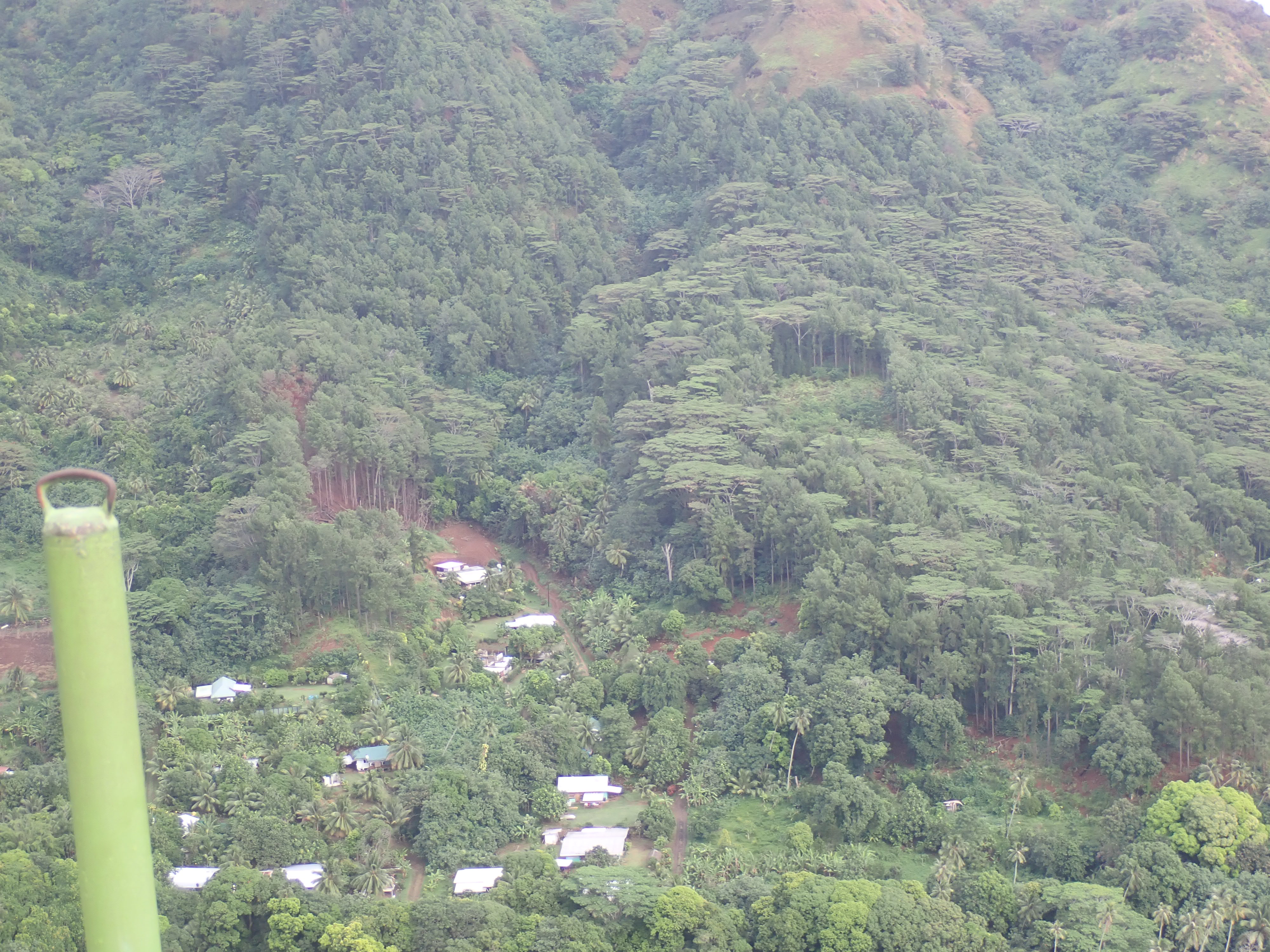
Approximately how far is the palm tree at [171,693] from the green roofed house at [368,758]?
6.35 metres

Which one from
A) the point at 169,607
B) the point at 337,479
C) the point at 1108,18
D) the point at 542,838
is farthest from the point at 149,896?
the point at 1108,18

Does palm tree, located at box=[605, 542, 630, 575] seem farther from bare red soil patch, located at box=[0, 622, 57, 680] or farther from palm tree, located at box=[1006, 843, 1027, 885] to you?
palm tree, located at box=[1006, 843, 1027, 885]

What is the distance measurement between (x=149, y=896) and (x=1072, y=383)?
59350 mm

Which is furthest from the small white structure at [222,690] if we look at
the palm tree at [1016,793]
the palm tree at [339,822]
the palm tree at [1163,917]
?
the palm tree at [1163,917]

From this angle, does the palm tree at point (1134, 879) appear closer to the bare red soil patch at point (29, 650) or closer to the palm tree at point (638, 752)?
the palm tree at point (638, 752)

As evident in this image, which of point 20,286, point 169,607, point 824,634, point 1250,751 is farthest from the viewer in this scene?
point 20,286

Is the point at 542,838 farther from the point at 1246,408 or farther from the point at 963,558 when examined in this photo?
the point at 1246,408

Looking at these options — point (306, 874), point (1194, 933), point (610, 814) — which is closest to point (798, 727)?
point (610, 814)

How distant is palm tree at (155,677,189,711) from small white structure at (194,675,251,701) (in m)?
0.98

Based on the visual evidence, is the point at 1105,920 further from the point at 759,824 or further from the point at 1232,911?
the point at 759,824

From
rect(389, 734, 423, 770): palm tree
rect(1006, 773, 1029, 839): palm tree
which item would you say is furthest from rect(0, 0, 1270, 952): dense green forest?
rect(389, 734, 423, 770): palm tree

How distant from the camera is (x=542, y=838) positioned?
4303 centimetres

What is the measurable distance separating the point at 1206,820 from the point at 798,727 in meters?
12.0

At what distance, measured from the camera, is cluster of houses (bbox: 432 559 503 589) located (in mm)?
58750
